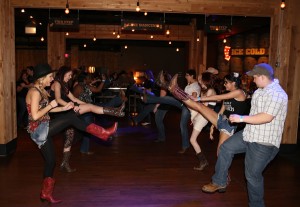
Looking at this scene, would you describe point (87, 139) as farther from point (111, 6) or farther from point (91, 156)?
point (111, 6)

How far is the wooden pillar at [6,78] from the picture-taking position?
6.36 metres

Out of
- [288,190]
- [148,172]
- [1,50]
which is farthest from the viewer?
[1,50]

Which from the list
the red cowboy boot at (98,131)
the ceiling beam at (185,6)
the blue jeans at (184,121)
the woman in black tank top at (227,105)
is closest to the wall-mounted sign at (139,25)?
the ceiling beam at (185,6)

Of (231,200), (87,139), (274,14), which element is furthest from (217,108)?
(231,200)

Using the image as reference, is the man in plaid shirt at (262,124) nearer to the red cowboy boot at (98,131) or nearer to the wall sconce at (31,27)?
the red cowboy boot at (98,131)

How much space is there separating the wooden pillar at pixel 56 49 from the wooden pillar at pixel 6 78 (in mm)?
5650

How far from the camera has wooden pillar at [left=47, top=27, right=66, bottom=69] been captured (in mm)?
12297

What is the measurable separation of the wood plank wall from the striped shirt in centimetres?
372

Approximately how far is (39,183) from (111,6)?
3823mm

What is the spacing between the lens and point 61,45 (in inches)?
500

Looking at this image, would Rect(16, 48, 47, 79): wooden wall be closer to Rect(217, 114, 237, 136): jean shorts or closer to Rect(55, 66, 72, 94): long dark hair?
Rect(55, 66, 72, 94): long dark hair

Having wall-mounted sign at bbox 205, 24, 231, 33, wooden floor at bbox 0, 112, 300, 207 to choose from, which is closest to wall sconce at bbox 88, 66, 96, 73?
wall-mounted sign at bbox 205, 24, 231, 33

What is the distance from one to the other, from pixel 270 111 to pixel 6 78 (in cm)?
517

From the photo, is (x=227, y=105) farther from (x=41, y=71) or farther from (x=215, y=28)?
(x=215, y=28)
